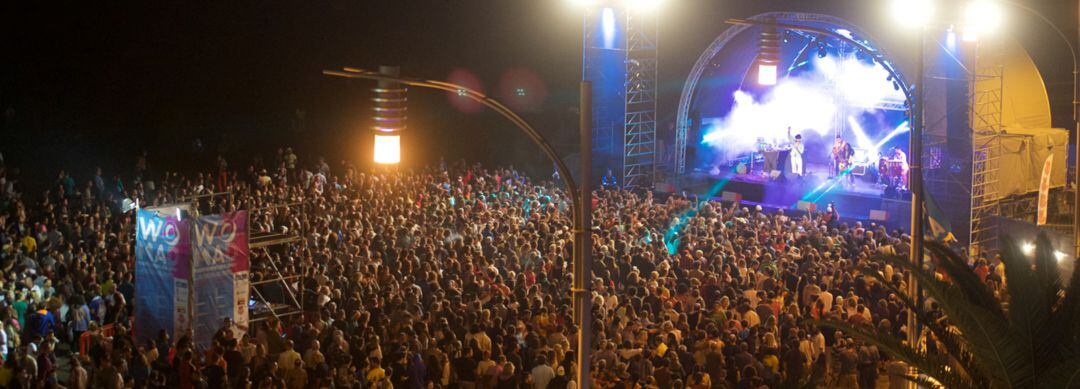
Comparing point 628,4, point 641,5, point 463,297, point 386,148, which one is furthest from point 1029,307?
point 641,5

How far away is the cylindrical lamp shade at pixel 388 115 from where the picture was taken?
8828mm

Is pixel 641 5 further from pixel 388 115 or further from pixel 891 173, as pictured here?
pixel 388 115

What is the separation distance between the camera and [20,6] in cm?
2822

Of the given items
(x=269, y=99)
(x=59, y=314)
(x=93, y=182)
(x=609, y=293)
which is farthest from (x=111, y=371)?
(x=269, y=99)

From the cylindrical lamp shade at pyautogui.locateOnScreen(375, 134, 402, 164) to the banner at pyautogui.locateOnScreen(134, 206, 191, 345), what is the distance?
5.08 meters

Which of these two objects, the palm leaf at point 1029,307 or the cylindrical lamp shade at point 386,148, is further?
the cylindrical lamp shade at point 386,148

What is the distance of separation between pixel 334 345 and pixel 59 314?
4.89m

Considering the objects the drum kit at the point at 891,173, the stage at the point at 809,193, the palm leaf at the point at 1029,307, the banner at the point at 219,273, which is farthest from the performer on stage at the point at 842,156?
the palm leaf at the point at 1029,307

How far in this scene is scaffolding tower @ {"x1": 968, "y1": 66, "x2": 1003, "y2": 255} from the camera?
22.8 metres

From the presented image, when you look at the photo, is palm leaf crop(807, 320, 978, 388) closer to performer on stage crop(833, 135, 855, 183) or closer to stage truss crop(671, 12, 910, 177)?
stage truss crop(671, 12, 910, 177)

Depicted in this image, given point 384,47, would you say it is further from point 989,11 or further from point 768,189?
point 989,11

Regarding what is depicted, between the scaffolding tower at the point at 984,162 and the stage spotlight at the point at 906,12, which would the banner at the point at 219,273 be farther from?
the scaffolding tower at the point at 984,162

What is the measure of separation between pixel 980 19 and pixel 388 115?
56.3 ft

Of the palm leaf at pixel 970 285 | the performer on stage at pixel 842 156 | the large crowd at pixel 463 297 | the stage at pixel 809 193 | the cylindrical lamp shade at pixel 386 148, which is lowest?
the large crowd at pixel 463 297
